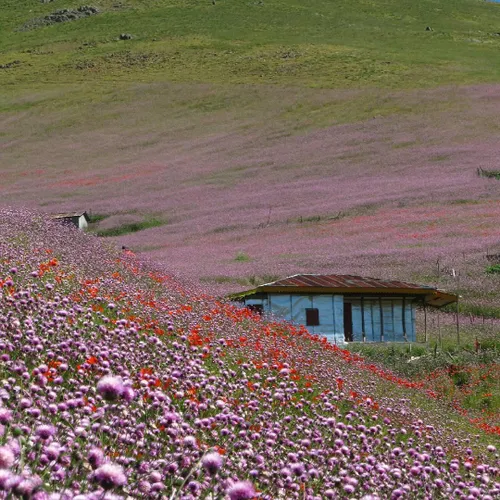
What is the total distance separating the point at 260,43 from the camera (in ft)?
305

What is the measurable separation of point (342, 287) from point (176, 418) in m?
19.5

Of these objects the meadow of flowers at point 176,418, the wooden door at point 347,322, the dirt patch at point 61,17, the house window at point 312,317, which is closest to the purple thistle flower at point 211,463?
the meadow of flowers at point 176,418

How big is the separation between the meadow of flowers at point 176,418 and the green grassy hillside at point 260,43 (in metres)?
68.3

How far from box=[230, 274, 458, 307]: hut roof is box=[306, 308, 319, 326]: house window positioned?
59 cm

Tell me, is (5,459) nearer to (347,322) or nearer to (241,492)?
(241,492)

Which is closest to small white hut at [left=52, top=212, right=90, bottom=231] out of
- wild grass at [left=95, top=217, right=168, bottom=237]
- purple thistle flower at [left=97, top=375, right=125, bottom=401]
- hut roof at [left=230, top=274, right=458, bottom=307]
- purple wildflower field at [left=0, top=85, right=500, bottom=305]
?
wild grass at [left=95, top=217, right=168, bottom=237]

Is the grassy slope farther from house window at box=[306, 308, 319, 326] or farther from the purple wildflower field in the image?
house window at box=[306, 308, 319, 326]

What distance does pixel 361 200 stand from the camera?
142 feet

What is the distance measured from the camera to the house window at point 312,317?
79.3 ft

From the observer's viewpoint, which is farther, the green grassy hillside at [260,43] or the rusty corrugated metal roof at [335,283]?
the green grassy hillside at [260,43]

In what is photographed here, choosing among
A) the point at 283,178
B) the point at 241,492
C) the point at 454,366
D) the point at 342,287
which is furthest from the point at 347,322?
the point at 283,178

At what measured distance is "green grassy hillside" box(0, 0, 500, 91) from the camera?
81.7 meters

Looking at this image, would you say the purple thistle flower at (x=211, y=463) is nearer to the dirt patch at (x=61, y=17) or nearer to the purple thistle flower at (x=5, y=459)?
the purple thistle flower at (x=5, y=459)

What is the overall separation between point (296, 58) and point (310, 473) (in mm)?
84501
